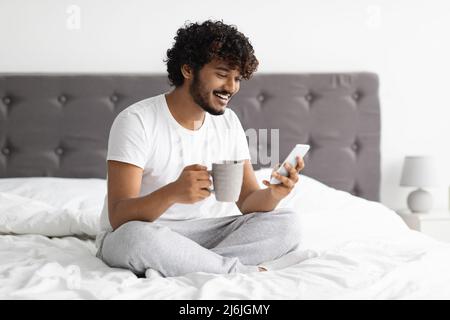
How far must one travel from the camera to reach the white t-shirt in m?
1.74

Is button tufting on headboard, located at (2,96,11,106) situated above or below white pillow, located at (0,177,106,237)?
above

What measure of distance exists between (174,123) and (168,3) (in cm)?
134

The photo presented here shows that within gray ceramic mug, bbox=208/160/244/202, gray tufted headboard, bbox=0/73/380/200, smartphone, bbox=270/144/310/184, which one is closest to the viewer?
gray ceramic mug, bbox=208/160/244/202

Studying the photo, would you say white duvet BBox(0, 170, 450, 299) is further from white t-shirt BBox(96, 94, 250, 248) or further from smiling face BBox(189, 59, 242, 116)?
smiling face BBox(189, 59, 242, 116)

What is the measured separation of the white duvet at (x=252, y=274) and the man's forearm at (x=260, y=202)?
16cm

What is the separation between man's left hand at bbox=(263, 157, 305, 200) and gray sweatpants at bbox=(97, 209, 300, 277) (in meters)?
0.10

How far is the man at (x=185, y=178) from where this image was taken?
161 centimetres

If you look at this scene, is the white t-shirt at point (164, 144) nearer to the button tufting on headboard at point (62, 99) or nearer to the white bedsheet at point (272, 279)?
the white bedsheet at point (272, 279)

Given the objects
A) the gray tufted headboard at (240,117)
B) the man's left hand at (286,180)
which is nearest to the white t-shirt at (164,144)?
the man's left hand at (286,180)

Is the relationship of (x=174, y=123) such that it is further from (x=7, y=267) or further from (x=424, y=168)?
(x=424, y=168)

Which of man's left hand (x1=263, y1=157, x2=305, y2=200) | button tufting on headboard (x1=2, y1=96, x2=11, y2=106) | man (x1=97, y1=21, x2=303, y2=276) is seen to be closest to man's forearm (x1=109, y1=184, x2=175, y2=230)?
man (x1=97, y1=21, x2=303, y2=276)

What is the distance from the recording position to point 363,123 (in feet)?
9.93

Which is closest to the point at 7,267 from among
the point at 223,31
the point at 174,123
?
the point at 174,123

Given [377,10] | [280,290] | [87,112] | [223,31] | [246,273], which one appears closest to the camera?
[280,290]
